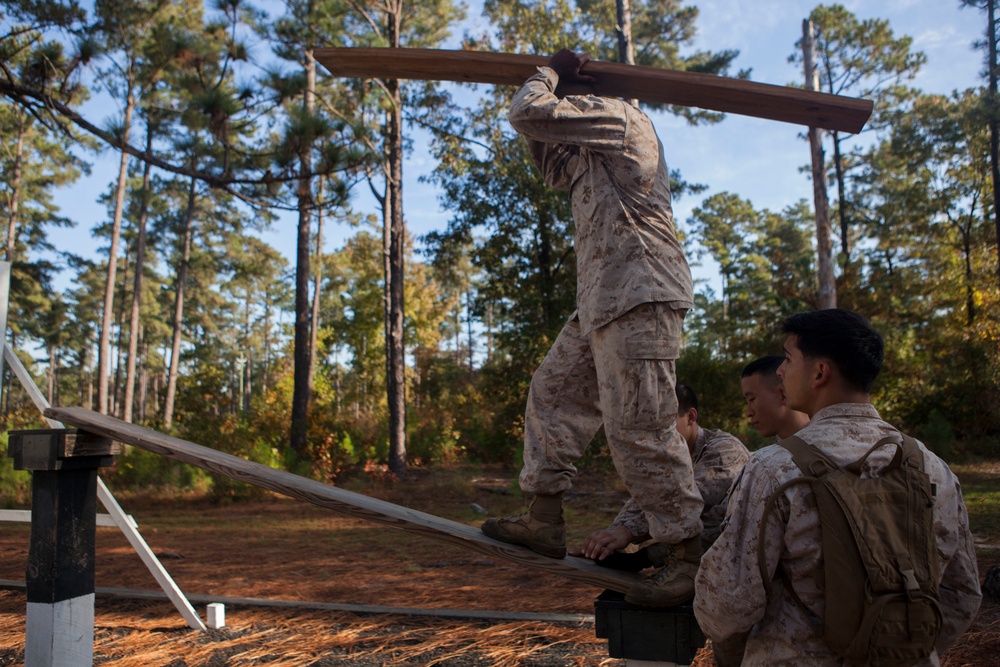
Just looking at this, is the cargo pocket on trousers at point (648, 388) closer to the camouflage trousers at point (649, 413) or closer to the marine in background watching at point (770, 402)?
the camouflage trousers at point (649, 413)

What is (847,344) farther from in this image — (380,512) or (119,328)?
(119,328)

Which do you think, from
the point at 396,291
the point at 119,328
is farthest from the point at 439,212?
the point at 119,328

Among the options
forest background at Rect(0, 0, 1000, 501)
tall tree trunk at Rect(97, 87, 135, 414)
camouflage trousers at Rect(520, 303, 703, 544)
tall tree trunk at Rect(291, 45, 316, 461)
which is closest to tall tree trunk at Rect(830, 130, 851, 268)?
forest background at Rect(0, 0, 1000, 501)

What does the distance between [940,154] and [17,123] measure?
1110 inches

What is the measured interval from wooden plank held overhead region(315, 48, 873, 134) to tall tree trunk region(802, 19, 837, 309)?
39.4 feet

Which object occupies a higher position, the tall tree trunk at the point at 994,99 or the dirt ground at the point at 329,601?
the tall tree trunk at the point at 994,99

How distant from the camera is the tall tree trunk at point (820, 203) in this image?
45.8 ft

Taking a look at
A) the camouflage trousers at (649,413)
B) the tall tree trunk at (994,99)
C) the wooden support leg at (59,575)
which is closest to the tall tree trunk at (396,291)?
the wooden support leg at (59,575)

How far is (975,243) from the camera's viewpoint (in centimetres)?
2127

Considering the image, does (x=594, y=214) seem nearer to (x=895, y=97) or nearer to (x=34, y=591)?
(x=34, y=591)

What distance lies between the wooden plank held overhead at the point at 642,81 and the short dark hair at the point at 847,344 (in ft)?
3.90

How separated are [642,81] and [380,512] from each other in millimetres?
1814

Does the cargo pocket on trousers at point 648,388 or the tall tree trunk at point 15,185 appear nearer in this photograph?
the cargo pocket on trousers at point 648,388

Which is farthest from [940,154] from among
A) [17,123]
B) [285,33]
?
[17,123]
